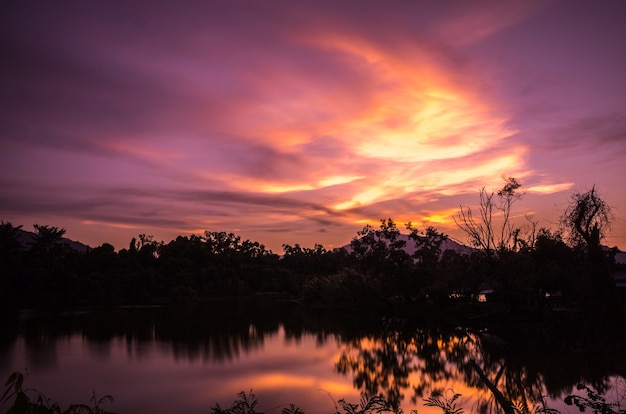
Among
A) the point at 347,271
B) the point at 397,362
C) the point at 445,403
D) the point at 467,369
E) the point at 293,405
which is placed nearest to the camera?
the point at 293,405

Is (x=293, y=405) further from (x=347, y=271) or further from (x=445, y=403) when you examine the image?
(x=347, y=271)

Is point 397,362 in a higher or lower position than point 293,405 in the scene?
lower

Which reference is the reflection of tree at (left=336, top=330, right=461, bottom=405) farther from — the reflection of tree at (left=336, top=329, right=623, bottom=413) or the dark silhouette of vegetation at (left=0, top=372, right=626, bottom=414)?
the dark silhouette of vegetation at (left=0, top=372, right=626, bottom=414)

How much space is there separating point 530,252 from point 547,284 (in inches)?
169

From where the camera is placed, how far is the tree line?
1712cm

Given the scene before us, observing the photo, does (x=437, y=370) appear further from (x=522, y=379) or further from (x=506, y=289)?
(x=506, y=289)

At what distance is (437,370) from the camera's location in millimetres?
18891

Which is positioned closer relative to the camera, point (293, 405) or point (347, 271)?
point (293, 405)

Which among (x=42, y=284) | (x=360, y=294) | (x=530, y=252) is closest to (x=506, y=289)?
(x=530, y=252)

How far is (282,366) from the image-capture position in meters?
20.0

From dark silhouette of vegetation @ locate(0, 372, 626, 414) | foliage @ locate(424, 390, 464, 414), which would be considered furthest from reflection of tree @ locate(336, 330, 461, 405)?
dark silhouette of vegetation @ locate(0, 372, 626, 414)

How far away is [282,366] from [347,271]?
103 ft

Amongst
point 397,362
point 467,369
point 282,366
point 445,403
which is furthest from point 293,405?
point 397,362

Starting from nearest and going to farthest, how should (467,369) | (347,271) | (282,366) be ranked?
(467,369) → (282,366) → (347,271)
